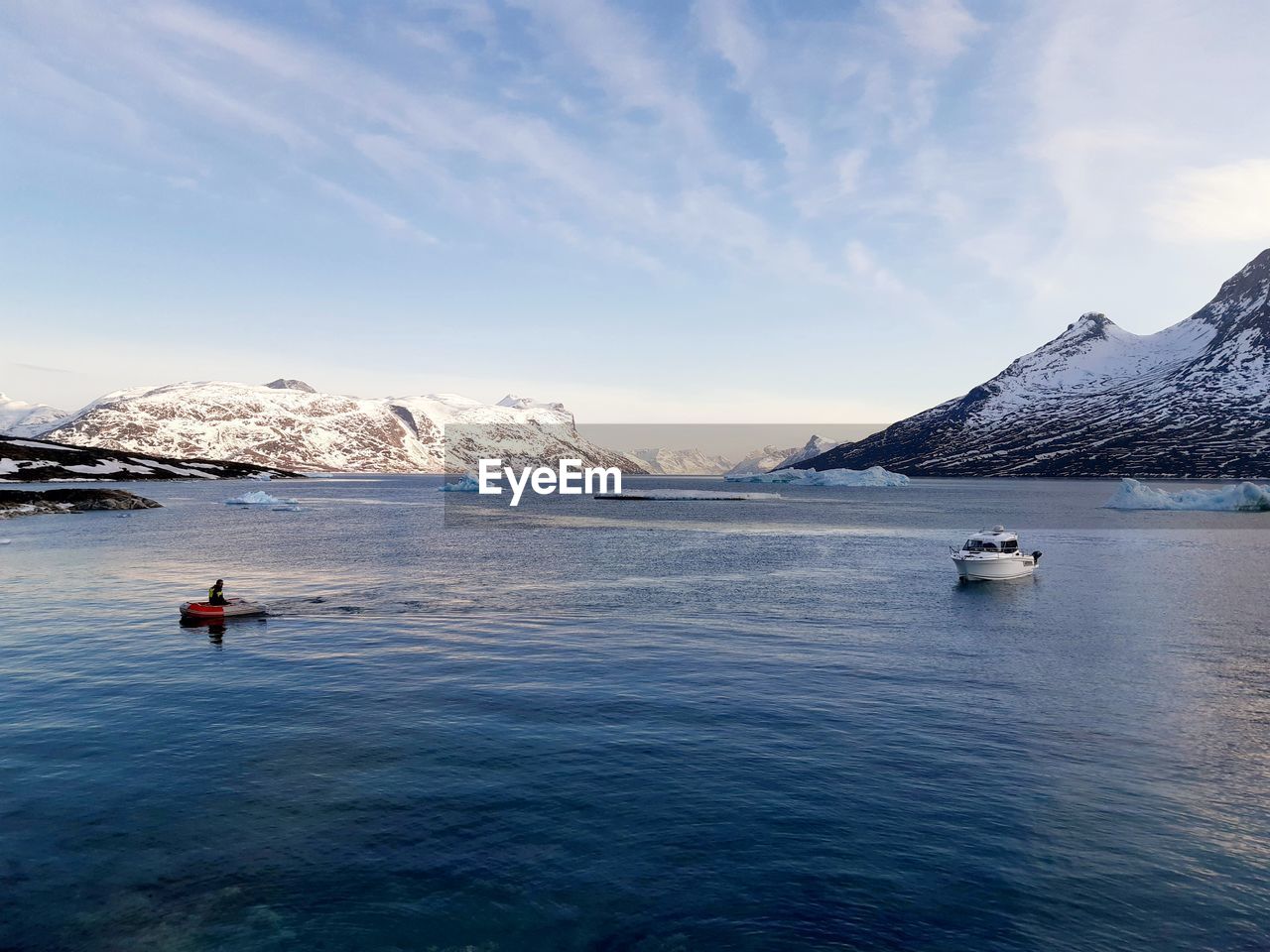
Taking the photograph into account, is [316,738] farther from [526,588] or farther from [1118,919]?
[526,588]

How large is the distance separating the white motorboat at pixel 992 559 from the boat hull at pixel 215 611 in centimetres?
5756

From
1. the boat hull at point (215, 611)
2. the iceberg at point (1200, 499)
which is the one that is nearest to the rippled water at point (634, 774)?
the boat hull at point (215, 611)

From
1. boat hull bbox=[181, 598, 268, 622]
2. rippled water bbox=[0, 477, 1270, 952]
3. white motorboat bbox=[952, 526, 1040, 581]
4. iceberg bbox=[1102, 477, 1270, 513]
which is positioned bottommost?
rippled water bbox=[0, 477, 1270, 952]

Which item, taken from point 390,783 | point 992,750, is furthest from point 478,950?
point 992,750

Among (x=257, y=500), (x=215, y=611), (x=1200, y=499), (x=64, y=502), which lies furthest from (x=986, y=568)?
(x=257, y=500)

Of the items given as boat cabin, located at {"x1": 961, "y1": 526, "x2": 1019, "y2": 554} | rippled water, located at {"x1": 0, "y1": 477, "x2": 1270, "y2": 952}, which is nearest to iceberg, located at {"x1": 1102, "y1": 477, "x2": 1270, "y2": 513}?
boat cabin, located at {"x1": 961, "y1": 526, "x2": 1019, "y2": 554}

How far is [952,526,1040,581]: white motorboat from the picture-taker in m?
68.2

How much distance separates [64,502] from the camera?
14300 centimetres

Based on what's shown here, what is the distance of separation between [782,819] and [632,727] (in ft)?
28.2

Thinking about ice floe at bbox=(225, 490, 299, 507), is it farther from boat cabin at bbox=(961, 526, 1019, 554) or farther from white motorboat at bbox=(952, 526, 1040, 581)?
white motorboat at bbox=(952, 526, 1040, 581)

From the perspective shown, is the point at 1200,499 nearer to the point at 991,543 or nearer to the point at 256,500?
the point at 991,543

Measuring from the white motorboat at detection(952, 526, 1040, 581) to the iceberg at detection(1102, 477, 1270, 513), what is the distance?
305 feet

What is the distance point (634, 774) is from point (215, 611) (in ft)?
116

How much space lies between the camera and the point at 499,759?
991 inches
